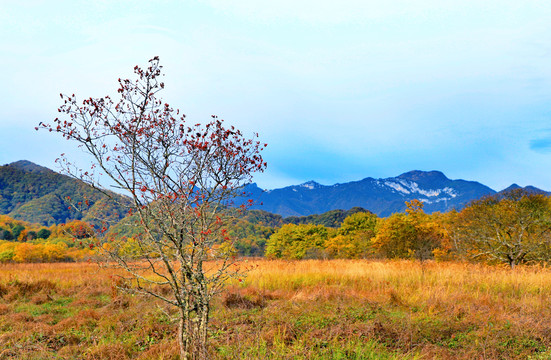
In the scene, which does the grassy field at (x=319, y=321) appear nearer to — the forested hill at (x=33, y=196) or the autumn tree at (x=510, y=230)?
the autumn tree at (x=510, y=230)

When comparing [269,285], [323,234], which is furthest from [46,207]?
[269,285]

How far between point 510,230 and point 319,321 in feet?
53.5

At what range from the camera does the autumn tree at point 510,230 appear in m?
16.7

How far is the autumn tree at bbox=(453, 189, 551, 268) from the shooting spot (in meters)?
16.7

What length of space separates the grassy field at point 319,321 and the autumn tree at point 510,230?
17.8 feet

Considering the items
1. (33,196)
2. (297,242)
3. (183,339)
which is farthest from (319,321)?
(33,196)

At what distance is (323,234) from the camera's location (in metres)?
47.9

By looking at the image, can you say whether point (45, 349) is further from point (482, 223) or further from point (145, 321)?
point (482, 223)

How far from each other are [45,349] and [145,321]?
2079 millimetres

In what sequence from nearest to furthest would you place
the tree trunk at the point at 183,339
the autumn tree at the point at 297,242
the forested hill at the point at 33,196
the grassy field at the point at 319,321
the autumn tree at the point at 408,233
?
the tree trunk at the point at 183,339
the grassy field at the point at 319,321
the autumn tree at the point at 408,233
the autumn tree at the point at 297,242
the forested hill at the point at 33,196

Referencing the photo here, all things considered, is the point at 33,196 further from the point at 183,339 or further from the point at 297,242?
the point at 183,339

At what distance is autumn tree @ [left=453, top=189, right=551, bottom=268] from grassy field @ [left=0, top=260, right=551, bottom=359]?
17.8 feet

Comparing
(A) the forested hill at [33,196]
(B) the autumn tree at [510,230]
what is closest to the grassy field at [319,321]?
(B) the autumn tree at [510,230]

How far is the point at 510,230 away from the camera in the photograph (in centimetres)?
1859
